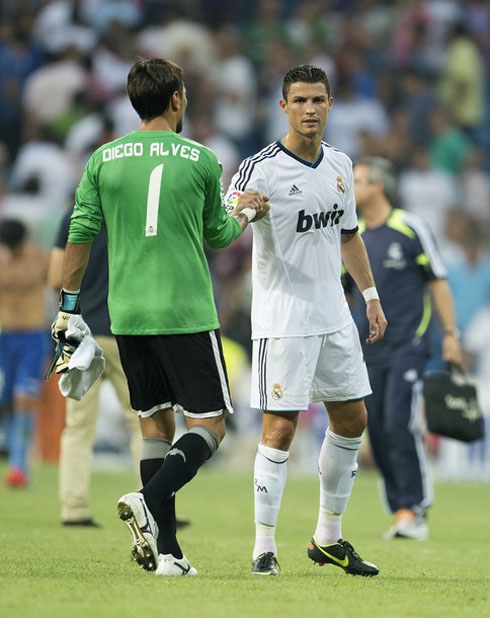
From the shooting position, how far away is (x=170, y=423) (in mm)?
6926

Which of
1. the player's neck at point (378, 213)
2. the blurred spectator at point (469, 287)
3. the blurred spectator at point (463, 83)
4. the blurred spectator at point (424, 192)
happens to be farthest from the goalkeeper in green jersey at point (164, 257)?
the blurred spectator at point (463, 83)

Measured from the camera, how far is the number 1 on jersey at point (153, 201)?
21.5 ft

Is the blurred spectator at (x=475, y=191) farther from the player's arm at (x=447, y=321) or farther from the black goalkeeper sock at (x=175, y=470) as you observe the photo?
the black goalkeeper sock at (x=175, y=470)

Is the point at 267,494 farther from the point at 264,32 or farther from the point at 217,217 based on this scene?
the point at 264,32

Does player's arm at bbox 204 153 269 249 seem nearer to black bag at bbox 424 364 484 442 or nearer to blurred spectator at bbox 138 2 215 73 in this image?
black bag at bbox 424 364 484 442

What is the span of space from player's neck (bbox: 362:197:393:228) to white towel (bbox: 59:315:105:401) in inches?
161

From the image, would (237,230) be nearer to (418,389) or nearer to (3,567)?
(3,567)

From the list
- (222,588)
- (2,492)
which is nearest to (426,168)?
(2,492)

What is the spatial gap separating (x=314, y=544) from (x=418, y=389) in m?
3.31

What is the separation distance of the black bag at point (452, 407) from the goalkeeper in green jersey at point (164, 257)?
3.84 meters

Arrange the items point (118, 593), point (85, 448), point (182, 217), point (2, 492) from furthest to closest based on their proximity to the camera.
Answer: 1. point (2, 492)
2. point (85, 448)
3. point (182, 217)
4. point (118, 593)

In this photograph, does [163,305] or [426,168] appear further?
[426,168]

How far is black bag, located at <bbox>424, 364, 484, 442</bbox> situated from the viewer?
33.7 ft

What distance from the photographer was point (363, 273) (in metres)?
7.59
